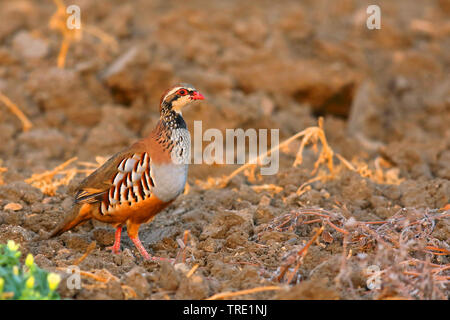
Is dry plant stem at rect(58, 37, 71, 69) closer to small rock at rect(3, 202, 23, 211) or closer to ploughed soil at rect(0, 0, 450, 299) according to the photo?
ploughed soil at rect(0, 0, 450, 299)

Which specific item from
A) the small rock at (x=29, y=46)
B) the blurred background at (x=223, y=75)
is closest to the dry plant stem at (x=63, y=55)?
the blurred background at (x=223, y=75)

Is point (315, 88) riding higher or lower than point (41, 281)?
higher

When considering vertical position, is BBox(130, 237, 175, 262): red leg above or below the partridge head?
below

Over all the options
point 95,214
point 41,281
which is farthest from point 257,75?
point 41,281

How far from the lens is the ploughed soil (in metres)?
4.07

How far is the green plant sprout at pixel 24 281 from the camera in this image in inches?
135

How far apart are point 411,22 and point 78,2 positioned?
557 cm

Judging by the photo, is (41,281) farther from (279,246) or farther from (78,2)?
(78,2)

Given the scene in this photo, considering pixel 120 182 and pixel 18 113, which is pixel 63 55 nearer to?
pixel 18 113

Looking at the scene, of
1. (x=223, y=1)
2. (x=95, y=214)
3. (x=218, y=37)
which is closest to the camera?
(x=95, y=214)

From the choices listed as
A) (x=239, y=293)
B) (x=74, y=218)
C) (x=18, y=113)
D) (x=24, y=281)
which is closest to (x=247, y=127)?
(x=18, y=113)

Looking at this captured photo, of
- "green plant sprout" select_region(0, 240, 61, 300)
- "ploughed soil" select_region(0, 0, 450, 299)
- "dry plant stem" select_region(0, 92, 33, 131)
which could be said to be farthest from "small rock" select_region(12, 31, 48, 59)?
"green plant sprout" select_region(0, 240, 61, 300)

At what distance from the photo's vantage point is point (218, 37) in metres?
9.82

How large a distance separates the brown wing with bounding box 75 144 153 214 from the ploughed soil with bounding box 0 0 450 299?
38 centimetres
